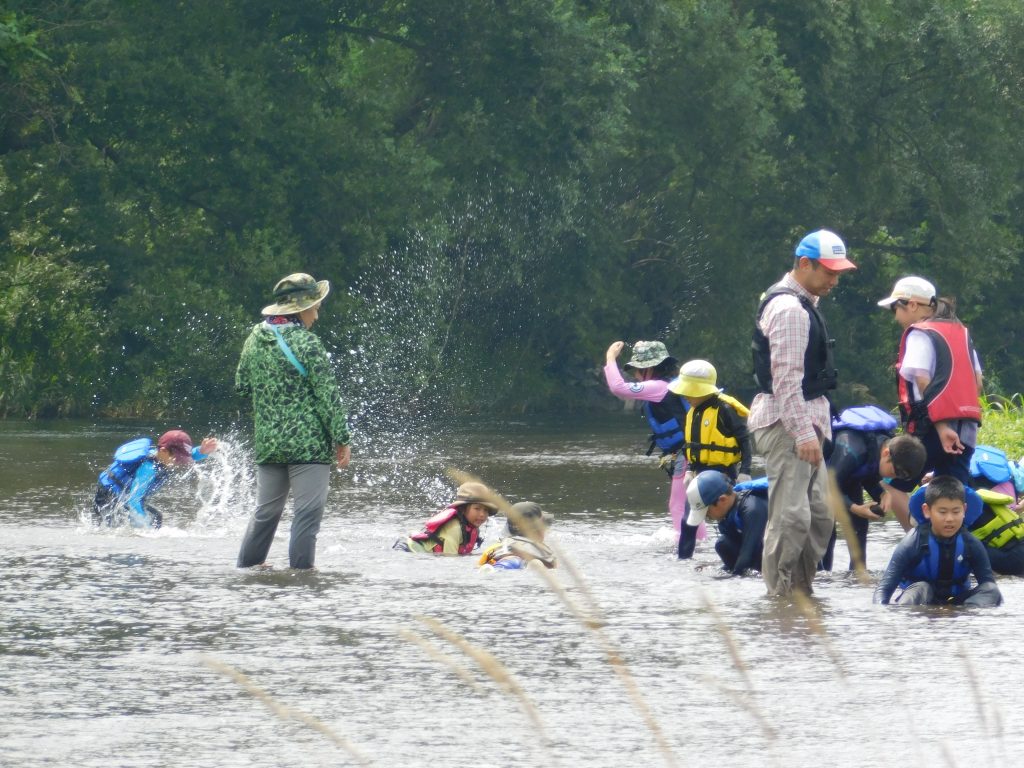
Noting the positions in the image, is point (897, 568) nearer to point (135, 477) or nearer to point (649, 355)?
point (649, 355)

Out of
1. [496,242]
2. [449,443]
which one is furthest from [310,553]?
[496,242]

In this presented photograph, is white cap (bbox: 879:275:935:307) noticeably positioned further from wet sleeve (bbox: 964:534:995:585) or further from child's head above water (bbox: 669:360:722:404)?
wet sleeve (bbox: 964:534:995:585)

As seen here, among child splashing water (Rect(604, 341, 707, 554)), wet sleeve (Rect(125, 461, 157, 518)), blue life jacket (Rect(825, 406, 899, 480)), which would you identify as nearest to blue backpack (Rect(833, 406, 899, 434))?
blue life jacket (Rect(825, 406, 899, 480))

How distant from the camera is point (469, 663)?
7.70m

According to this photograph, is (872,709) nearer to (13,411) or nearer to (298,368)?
(298,368)

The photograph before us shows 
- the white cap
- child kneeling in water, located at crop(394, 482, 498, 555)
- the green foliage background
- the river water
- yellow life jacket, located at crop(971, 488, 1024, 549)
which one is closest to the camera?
the river water

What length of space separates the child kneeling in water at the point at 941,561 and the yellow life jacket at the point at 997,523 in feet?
3.74

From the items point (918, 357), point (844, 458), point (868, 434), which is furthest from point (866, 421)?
point (918, 357)

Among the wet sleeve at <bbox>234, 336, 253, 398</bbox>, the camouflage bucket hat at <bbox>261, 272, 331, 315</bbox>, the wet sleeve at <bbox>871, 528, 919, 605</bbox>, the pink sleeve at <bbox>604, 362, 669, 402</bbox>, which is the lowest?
the wet sleeve at <bbox>871, 528, 919, 605</bbox>

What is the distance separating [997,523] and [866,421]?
97cm

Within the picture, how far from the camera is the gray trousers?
10.2 meters

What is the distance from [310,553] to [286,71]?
2817 centimetres

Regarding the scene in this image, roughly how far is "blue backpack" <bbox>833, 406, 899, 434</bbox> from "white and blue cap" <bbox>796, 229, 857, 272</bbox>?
1.84 meters

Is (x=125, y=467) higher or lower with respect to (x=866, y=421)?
lower
